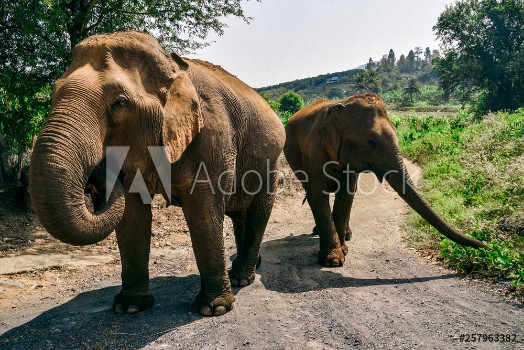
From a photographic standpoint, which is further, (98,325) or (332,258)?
(332,258)

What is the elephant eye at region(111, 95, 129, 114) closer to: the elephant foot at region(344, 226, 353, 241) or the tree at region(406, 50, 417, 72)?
the elephant foot at region(344, 226, 353, 241)

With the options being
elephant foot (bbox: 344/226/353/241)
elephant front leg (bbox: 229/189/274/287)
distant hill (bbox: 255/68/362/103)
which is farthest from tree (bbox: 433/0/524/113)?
distant hill (bbox: 255/68/362/103)

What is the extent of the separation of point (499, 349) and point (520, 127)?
12.0 m

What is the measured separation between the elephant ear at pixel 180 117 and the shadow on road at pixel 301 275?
2.71 metres

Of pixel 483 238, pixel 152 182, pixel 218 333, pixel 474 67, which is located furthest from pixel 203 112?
pixel 474 67

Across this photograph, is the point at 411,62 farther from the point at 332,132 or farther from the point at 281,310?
the point at 281,310

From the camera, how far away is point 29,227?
26.4 feet

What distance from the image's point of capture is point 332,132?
7.23 metres

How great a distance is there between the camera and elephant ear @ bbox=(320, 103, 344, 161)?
7.18 m

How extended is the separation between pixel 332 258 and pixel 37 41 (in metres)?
7.15

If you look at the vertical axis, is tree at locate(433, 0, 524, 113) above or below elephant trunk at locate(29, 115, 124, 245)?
above

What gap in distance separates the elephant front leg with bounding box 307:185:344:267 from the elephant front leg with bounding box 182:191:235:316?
96.7 inches

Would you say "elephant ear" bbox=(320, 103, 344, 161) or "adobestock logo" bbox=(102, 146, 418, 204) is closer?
"adobestock logo" bbox=(102, 146, 418, 204)

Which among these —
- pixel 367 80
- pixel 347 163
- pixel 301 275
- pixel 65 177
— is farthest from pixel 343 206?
pixel 367 80
